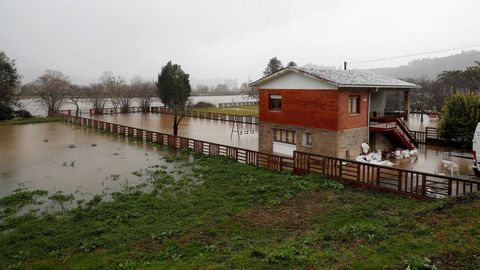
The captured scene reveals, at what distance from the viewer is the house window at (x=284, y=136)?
2219 cm

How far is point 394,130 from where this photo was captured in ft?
72.6

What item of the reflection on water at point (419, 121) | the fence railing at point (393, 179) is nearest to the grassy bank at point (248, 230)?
the fence railing at point (393, 179)

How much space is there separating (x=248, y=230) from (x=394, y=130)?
14.8 metres

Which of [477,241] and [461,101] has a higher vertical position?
[461,101]

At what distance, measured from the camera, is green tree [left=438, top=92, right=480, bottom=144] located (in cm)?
2336

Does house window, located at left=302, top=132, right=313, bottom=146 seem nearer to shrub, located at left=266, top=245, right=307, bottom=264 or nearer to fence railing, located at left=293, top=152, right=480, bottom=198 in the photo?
fence railing, located at left=293, top=152, right=480, bottom=198

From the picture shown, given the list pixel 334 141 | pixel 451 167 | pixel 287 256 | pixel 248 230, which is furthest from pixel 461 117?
pixel 287 256

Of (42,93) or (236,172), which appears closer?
(236,172)

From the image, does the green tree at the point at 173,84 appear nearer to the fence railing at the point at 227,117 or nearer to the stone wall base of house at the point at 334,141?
the fence railing at the point at 227,117

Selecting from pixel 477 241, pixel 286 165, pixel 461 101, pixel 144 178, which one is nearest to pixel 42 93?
pixel 144 178

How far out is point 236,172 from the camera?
1831 cm

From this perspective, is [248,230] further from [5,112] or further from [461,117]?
[5,112]

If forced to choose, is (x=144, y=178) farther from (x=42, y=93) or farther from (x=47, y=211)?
(x=42, y=93)

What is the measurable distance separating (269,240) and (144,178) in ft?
32.6
